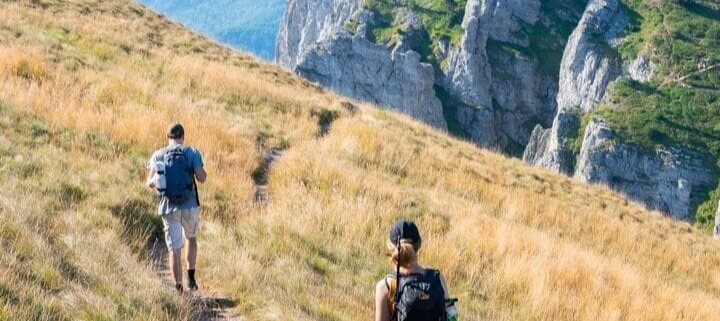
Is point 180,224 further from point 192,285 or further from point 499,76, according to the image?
point 499,76

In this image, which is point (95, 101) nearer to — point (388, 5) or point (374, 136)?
point (374, 136)

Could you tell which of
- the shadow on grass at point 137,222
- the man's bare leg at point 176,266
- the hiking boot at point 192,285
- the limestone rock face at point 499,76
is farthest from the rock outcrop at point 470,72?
the man's bare leg at point 176,266

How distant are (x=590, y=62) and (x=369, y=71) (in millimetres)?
55646

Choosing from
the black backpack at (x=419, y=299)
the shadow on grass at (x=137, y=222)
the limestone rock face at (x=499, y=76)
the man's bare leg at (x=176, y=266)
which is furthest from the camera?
the limestone rock face at (x=499, y=76)

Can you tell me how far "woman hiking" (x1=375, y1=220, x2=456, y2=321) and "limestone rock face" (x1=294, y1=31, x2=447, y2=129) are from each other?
161m

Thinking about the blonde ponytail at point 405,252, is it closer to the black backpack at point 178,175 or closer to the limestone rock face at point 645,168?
the black backpack at point 178,175

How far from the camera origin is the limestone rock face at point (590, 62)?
510ft

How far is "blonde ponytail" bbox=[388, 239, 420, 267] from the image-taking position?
5074 millimetres

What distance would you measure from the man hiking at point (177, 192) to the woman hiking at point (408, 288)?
2714 millimetres

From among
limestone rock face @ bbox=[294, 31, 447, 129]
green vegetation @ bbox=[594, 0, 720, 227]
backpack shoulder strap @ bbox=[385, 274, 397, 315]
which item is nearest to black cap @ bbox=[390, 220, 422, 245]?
backpack shoulder strap @ bbox=[385, 274, 397, 315]

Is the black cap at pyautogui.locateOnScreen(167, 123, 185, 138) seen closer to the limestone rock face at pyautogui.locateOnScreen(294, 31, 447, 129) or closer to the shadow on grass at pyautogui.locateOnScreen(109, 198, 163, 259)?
the shadow on grass at pyautogui.locateOnScreen(109, 198, 163, 259)

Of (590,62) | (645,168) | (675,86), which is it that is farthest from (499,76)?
(645,168)

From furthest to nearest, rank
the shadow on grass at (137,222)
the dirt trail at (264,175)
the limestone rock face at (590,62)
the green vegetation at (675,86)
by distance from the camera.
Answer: the limestone rock face at (590,62) < the green vegetation at (675,86) < the dirt trail at (264,175) < the shadow on grass at (137,222)

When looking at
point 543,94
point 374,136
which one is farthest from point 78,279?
point 543,94
